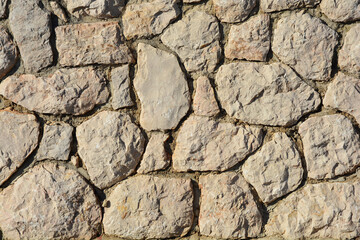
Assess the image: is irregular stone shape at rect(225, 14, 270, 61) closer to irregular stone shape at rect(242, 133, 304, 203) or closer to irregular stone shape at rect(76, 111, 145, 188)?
irregular stone shape at rect(242, 133, 304, 203)

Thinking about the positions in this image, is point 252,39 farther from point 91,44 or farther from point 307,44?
point 91,44

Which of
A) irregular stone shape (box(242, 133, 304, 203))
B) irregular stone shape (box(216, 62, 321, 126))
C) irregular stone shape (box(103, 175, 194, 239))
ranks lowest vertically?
irregular stone shape (box(103, 175, 194, 239))

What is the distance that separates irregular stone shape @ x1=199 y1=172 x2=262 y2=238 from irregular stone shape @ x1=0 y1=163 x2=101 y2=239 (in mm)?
482

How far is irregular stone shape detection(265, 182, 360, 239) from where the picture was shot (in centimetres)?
189

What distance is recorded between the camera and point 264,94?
1.97 meters

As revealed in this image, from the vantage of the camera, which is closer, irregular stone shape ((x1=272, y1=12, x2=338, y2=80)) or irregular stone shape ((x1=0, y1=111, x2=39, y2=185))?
irregular stone shape ((x1=272, y1=12, x2=338, y2=80))

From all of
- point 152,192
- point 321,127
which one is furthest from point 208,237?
point 321,127

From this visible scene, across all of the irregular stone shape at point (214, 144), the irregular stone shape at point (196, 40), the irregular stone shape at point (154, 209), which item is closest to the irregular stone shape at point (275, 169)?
the irregular stone shape at point (214, 144)

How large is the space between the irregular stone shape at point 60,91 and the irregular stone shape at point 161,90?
0.19 metres

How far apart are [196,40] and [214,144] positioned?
1.50 ft

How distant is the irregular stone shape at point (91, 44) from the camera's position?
2.04m

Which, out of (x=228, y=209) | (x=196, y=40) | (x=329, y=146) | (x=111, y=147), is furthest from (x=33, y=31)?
(x=329, y=146)

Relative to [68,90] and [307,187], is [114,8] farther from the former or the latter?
[307,187]

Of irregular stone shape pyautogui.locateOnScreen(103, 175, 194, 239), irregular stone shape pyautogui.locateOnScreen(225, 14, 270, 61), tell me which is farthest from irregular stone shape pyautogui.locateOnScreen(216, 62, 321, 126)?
irregular stone shape pyautogui.locateOnScreen(103, 175, 194, 239)
